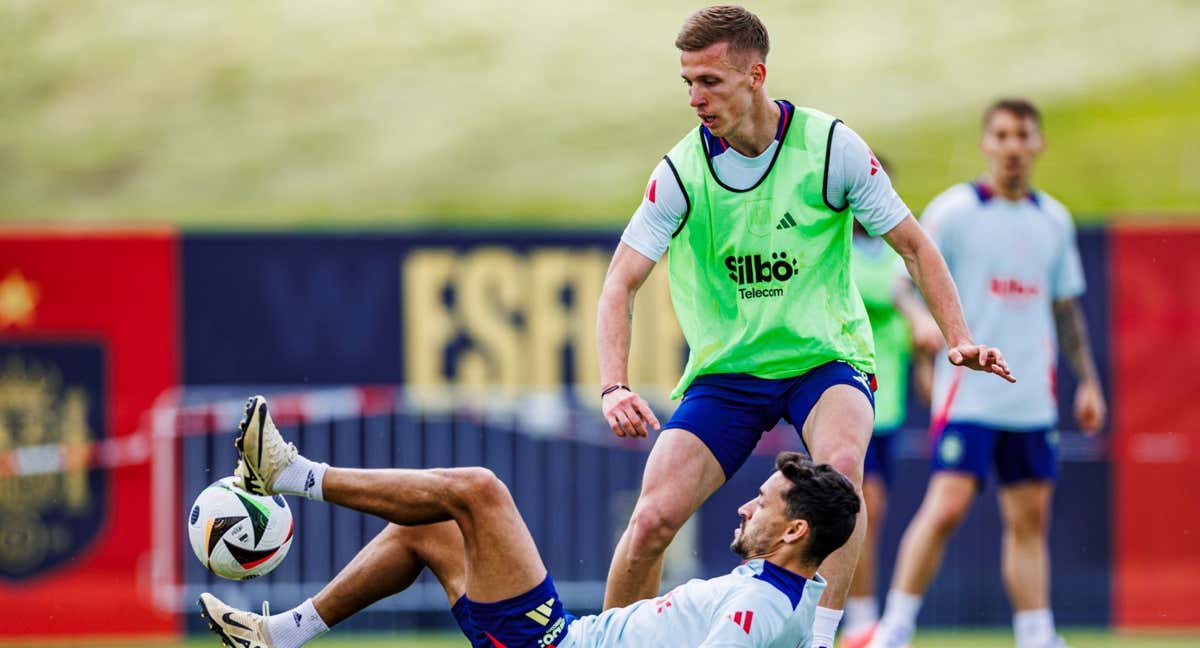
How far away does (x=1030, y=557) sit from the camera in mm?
10188

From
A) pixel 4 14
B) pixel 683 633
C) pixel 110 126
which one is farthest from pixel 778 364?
pixel 4 14

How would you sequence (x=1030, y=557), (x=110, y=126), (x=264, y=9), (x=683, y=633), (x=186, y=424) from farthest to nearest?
(x=264, y=9) → (x=110, y=126) → (x=186, y=424) → (x=1030, y=557) → (x=683, y=633)

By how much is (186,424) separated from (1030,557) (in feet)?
20.9

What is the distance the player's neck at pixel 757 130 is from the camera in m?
7.37

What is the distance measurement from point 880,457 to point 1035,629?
1485 mm

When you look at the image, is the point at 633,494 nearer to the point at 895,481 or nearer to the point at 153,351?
the point at 895,481

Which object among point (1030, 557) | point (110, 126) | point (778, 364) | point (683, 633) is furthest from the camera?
point (110, 126)

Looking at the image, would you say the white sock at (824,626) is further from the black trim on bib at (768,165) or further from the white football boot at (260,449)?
the white football boot at (260,449)

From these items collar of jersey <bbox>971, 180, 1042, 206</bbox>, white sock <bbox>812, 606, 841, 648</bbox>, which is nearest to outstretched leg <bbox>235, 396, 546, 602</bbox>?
white sock <bbox>812, 606, 841, 648</bbox>

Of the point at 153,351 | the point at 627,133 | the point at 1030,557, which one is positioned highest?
the point at 627,133

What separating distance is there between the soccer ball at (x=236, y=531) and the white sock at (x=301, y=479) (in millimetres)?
221

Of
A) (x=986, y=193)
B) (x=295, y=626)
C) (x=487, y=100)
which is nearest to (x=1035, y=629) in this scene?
(x=986, y=193)

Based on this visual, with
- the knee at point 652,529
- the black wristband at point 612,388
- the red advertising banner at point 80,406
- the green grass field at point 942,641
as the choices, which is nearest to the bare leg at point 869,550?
the green grass field at point 942,641

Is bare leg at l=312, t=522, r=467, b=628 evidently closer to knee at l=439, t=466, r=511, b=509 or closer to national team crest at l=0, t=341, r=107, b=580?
knee at l=439, t=466, r=511, b=509
